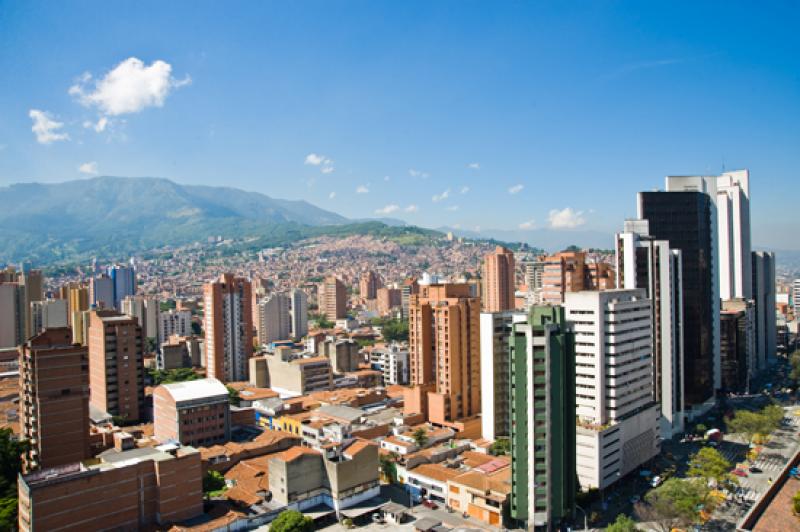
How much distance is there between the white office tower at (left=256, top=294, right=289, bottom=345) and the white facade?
6.51 m

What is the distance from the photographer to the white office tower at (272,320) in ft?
186

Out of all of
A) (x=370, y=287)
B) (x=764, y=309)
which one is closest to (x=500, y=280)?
(x=764, y=309)

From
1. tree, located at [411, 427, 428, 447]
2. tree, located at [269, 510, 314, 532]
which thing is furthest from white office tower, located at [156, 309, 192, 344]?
tree, located at [269, 510, 314, 532]

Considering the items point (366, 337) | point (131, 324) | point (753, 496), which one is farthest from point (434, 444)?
point (366, 337)

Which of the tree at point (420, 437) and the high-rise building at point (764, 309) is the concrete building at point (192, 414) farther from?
the high-rise building at point (764, 309)

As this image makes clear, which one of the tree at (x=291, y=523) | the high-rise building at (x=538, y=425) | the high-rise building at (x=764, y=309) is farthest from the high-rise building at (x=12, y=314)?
the high-rise building at (x=764, y=309)

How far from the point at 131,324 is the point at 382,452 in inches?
584

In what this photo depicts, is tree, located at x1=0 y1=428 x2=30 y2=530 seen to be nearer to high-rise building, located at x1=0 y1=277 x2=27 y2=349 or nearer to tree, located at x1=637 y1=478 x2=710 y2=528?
tree, located at x1=637 y1=478 x2=710 y2=528

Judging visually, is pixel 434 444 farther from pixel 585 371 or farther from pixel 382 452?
pixel 585 371

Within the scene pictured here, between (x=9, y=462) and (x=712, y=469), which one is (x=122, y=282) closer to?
(x=9, y=462)

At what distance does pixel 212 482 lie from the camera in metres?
20.6

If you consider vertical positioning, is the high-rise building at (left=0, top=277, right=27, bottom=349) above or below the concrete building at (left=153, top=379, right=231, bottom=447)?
above

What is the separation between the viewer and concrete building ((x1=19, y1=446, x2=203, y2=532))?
15.6 metres

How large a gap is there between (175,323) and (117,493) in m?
40.2
